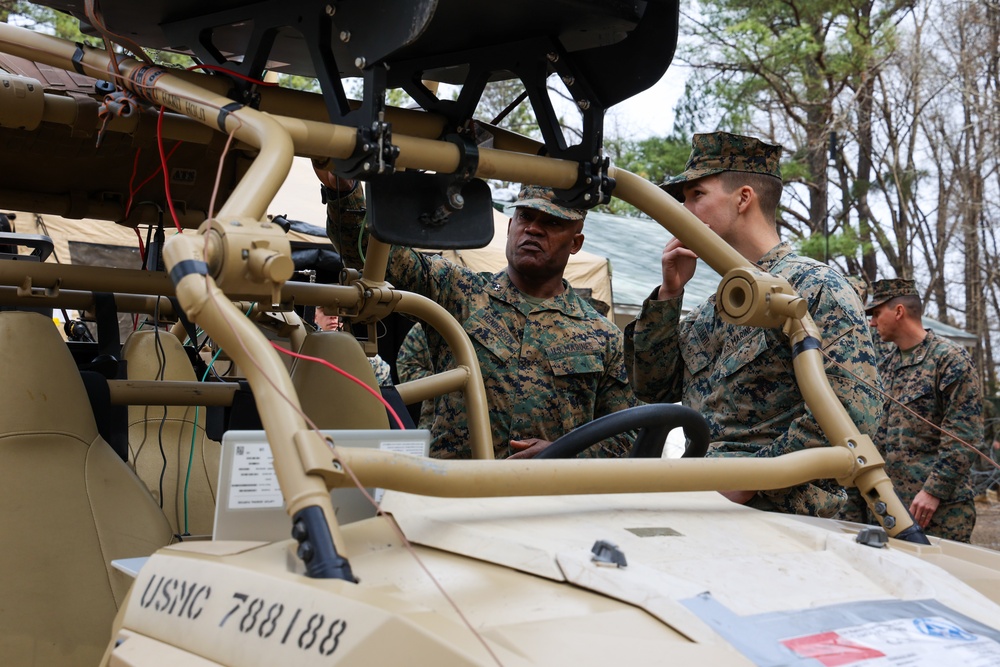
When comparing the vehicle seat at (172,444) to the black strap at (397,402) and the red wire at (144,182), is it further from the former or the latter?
the black strap at (397,402)

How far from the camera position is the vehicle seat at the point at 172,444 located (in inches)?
127

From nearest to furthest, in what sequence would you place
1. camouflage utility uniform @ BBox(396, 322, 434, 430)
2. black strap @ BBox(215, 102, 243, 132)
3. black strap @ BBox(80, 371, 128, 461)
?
1. black strap @ BBox(215, 102, 243, 132)
2. black strap @ BBox(80, 371, 128, 461)
3. camouflage utility uniform @ BBox(396, 322, 434, 430)

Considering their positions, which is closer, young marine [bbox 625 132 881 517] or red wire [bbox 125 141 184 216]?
red wire [bbox 125 141 184 216]

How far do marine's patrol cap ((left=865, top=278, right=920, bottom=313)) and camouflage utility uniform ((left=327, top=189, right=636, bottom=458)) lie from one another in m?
4.05

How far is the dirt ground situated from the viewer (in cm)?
967

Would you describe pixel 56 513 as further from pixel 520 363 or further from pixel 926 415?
pixel 926 415

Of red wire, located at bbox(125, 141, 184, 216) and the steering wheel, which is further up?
red wire, located at bbox(125, 141, 184, 216)

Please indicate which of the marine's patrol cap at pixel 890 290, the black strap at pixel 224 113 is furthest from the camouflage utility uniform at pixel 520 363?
the marine's patrol cap at pixel 890 290

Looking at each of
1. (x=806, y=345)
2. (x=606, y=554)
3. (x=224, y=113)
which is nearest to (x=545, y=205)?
(x=806, y=345)

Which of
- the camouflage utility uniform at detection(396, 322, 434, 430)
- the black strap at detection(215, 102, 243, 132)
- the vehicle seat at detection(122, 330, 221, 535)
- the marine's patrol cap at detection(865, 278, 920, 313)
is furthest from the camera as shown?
the marine's patrol cap at detection(865, 278, 920, 313)

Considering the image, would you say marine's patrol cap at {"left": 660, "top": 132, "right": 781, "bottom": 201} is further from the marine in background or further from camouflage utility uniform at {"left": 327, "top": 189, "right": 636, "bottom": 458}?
the marine in background

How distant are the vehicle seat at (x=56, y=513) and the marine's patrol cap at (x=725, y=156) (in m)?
1.92

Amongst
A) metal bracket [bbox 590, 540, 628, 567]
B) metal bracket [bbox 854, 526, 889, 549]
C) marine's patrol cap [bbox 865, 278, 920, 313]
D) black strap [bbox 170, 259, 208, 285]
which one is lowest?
metal bracket [bbox 854, 526, 889, 549]

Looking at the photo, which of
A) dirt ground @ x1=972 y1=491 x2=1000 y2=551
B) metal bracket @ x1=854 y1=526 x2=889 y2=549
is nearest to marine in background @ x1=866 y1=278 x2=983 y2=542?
dirt ground @ x1=972 y1=491 x2=1000 y2=551
